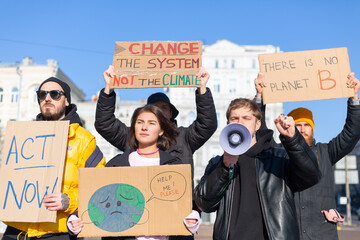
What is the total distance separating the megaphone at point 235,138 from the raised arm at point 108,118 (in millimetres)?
1690

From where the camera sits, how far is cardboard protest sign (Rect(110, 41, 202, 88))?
4.18 metres

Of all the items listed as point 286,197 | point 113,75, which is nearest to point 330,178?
point 286,197

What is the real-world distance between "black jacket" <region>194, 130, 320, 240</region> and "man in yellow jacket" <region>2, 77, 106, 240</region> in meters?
1.00

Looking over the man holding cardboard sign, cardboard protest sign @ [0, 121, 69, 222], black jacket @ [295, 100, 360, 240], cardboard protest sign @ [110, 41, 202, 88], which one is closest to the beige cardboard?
cardboard protest sign @ [110, 41, 202, 88]

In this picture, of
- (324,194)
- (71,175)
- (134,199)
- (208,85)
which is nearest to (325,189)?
(324,194)

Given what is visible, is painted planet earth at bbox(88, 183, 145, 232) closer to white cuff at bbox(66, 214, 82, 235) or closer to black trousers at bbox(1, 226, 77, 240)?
white cuff at bbox(66, 214, 82, 235)

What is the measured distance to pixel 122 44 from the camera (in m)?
4.47

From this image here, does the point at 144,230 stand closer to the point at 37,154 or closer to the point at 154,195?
the point at 154,195

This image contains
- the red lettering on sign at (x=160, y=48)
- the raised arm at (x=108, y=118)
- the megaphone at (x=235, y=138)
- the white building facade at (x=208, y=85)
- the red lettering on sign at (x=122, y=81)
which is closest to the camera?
the megaphone at (x=235, y=138)

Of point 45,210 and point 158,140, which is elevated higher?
point 158,140

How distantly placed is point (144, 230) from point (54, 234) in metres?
0.79

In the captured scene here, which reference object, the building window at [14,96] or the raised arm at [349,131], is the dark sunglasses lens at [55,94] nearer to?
the raised arm at [349,131]

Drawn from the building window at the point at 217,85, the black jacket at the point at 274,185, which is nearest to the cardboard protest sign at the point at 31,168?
the black jacket at the point at 274,185

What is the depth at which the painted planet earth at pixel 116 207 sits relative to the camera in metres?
3.03
